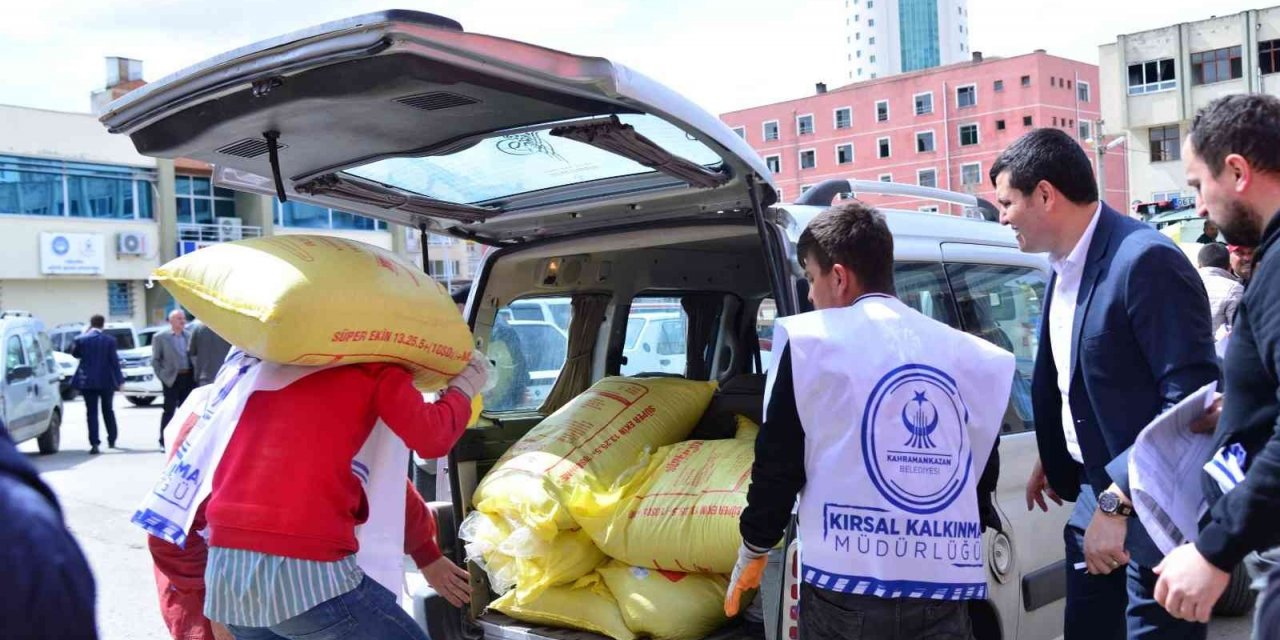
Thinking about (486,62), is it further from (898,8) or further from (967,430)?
(898,8)

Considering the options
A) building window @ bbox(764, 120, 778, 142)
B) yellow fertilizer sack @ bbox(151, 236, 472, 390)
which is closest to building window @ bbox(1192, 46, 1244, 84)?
building window @ bbox(764, 120, 778, 142)

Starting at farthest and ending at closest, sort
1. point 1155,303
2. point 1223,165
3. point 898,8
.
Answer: point 898,8, point 1155,303, point 1223,165

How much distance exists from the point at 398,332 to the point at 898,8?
173848 mm

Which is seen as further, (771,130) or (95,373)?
(771,130)

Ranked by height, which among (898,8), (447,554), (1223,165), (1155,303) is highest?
(898,8)

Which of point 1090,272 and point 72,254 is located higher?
point 72,254

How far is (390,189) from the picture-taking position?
405 centimetres

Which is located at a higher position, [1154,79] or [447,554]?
[1154,79]

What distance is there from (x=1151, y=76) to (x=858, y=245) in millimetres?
62559

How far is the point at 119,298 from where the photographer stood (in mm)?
40594

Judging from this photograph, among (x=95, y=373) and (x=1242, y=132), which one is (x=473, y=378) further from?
(x=95, y=373)

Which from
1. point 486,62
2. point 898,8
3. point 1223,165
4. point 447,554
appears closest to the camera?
point 1223,165

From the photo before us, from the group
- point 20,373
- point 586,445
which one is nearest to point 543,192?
point 586,445

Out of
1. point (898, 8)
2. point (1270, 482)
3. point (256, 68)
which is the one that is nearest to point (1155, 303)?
point (1270, 482)
